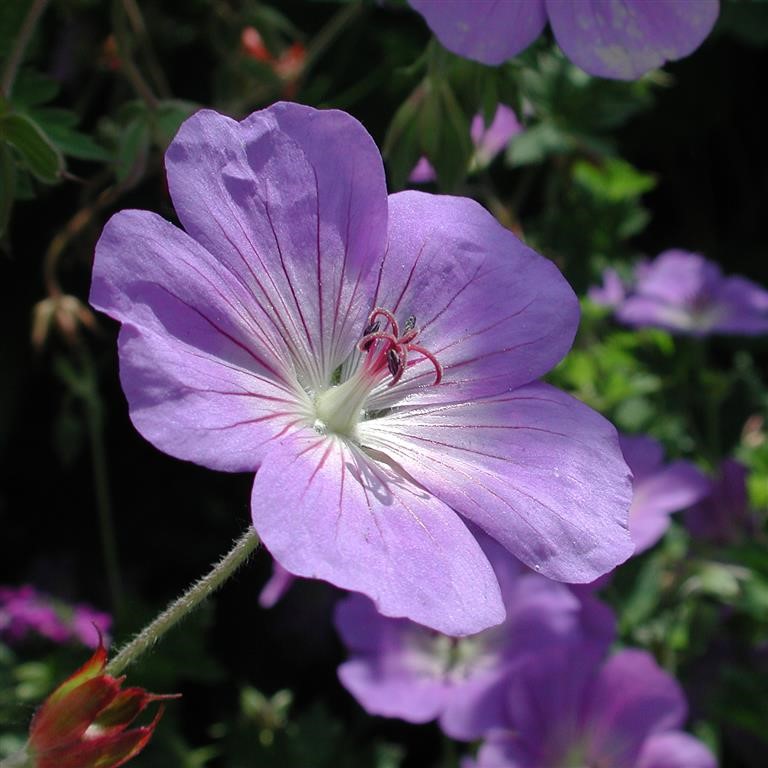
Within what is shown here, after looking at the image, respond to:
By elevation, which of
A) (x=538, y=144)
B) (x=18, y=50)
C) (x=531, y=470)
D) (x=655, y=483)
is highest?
(x=18, y=50)

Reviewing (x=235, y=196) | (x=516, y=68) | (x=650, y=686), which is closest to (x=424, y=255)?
(x=235, y=196)

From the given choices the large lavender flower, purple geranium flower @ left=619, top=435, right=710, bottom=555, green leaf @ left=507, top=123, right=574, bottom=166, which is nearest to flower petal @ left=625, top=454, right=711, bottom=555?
purple geranium flower @ left=619, top=435, right=710, bottom=555

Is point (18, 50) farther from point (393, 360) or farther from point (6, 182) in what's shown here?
point (393, 360)

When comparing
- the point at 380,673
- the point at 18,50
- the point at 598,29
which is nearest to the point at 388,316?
the point at 598,29

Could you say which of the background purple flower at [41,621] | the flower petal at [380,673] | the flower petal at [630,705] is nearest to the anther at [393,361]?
the flower petal at [380,673]

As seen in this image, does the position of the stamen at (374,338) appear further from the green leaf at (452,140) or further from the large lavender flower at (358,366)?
the green leaf at (452,140)

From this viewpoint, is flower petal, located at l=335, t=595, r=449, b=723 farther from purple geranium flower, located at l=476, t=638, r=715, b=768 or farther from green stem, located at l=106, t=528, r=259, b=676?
green stem, located at l=106, t=528, r=259, b=676
